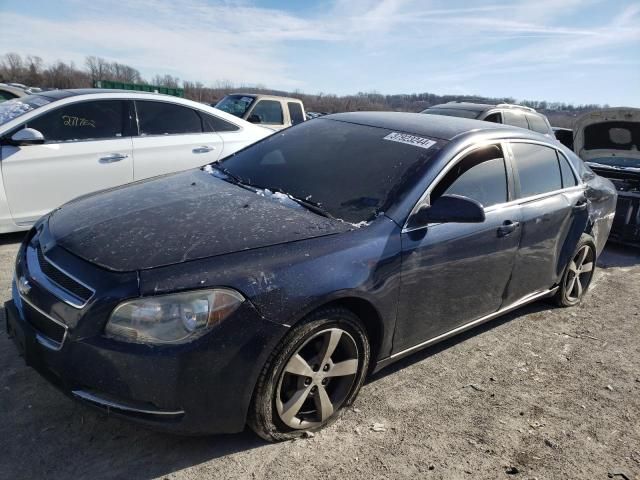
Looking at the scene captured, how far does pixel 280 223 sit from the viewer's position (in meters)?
2.66

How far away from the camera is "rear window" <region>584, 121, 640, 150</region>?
7.17m

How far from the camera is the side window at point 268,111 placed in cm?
1128

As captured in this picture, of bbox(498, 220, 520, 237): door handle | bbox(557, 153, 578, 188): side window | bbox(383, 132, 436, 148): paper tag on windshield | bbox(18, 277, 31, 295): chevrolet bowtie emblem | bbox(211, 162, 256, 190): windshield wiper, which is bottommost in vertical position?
bbox(18, 277, 31, 295): chevrolet bowtie emblem

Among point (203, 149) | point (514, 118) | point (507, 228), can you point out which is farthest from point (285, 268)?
point (514, 118)

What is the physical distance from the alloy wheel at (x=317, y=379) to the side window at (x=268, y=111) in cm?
919

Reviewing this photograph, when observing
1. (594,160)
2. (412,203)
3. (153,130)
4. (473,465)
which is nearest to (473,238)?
(412,203)

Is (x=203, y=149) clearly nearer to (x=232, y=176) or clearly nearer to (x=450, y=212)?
(x=232, y=176)

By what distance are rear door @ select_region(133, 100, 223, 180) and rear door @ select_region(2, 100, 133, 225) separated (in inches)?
5.7

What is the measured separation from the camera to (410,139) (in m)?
3.35

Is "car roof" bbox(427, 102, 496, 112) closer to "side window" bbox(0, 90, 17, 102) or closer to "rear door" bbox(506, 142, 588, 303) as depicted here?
"rear door" bbox(506, 142, 588, 303)

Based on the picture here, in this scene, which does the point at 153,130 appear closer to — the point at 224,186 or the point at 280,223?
the point at 224,186

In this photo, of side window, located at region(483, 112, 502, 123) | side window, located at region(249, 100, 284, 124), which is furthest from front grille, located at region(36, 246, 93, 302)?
side window, located at region(249, 100, 284, 124)

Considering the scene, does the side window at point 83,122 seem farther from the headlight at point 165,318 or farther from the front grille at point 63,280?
the headlight at point 165,318

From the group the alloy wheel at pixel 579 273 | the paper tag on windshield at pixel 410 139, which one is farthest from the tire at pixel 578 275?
the paper tag on windshield at pixel 410 139
